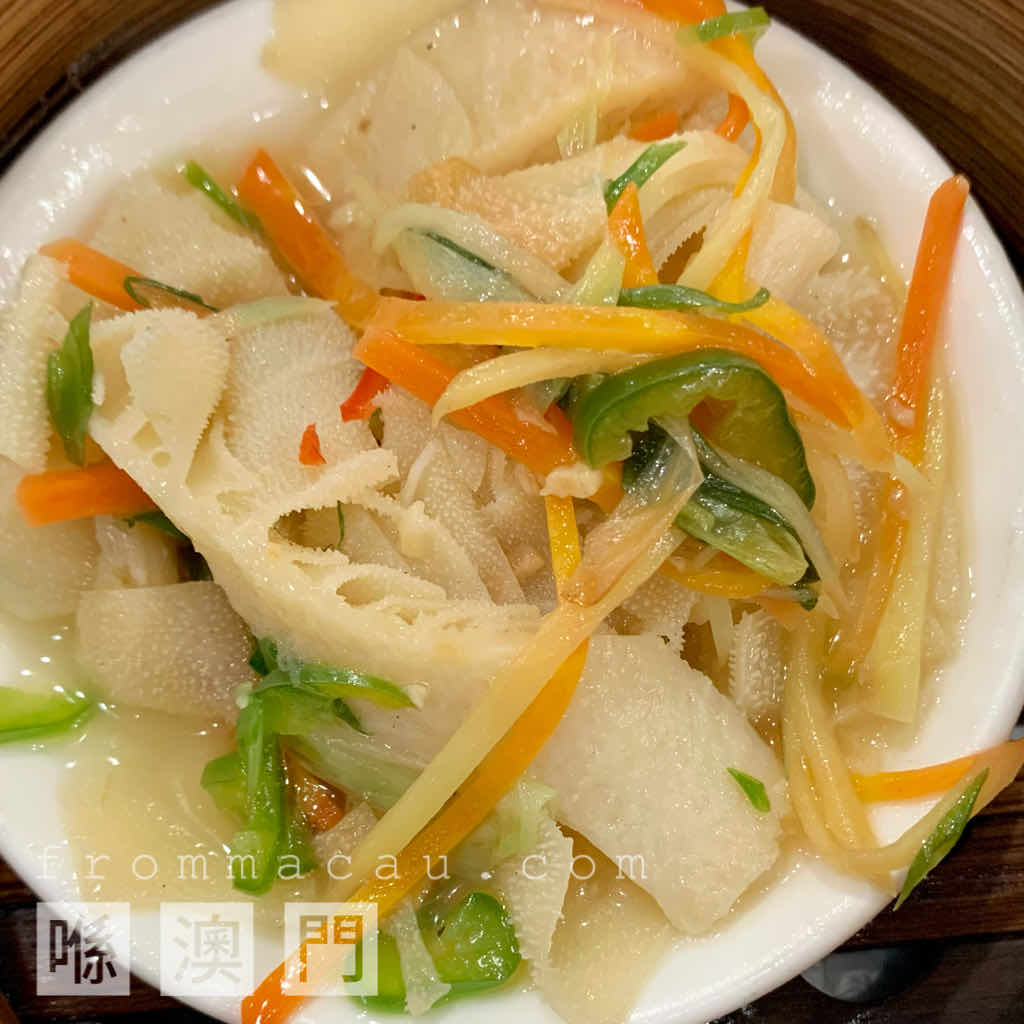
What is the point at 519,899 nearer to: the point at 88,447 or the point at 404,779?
the point at 404,779

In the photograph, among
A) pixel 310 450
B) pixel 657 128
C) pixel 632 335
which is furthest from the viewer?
pixel 657 128

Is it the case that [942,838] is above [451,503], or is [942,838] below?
below

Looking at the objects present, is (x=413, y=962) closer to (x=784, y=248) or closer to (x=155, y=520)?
(x=155, y=520)

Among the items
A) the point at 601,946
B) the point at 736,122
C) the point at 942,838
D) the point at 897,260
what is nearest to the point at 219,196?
the point at 736,122

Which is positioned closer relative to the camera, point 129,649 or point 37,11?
point 129,649

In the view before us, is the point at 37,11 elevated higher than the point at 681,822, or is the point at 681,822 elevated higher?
the point at 37,11

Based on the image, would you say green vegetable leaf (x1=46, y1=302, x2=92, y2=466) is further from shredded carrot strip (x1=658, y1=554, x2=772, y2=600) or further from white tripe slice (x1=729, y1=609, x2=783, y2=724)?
white tripe slice (x1=729, y1=609, x2=783, y2=724)

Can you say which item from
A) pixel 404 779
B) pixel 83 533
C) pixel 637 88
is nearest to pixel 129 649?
pixel 83 533
